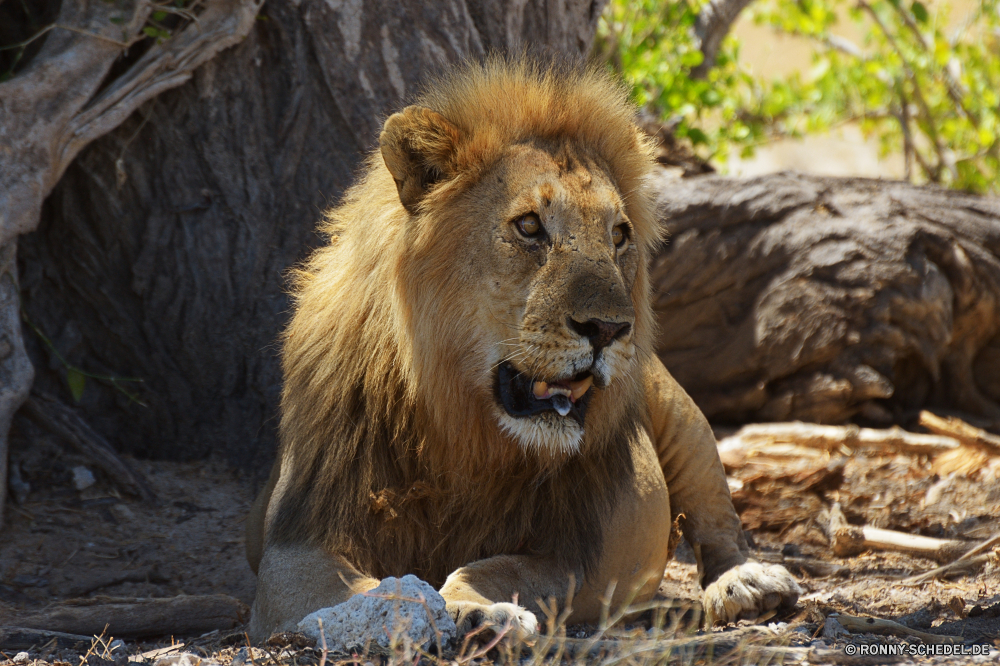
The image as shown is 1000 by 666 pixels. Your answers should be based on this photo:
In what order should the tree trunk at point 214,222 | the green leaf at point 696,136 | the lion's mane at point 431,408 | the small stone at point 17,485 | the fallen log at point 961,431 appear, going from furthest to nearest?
the green leaf at point 696,136 < the fallen log at point 961,431 < the tree trunk at point 214,222 < the small stone at point 17,485 < the lion's mane at point 431,408

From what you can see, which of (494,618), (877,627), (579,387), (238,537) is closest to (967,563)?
(877,627)

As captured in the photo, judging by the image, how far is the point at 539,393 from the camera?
2826 mm

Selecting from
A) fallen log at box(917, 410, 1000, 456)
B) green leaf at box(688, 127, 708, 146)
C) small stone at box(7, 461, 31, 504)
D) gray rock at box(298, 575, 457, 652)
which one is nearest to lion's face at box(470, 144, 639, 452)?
gray rock at box(298, 575, 457, 652)

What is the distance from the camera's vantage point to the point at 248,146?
4.43 metres

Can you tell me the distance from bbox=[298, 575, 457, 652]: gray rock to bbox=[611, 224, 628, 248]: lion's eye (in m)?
1.18

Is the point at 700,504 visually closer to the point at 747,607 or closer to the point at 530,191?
the point at 747,607

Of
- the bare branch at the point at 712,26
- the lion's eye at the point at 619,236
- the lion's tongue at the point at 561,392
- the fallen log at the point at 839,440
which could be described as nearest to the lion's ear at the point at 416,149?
the lion's eye at the point at 619,236

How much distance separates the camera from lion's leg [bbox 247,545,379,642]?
276cm

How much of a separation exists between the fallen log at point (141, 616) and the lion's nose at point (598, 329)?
152 centimetres

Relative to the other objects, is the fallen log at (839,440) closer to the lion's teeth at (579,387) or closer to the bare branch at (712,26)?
the lion's teeth at (579,387)

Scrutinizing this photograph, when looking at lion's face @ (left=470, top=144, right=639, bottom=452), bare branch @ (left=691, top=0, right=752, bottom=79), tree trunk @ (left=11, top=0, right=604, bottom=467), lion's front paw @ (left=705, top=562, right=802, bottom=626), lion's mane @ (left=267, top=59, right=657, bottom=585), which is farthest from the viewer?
bare branch @ (left=691, top=0, right=752, bottom=79)

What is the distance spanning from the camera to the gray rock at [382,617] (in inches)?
96.3

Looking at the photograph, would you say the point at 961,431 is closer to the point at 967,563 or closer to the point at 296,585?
the point at 967,563

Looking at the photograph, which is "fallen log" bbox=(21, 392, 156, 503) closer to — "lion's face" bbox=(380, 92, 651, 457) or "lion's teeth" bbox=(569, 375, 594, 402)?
"lion's face" bbox=(380, 92, 651, 457)
